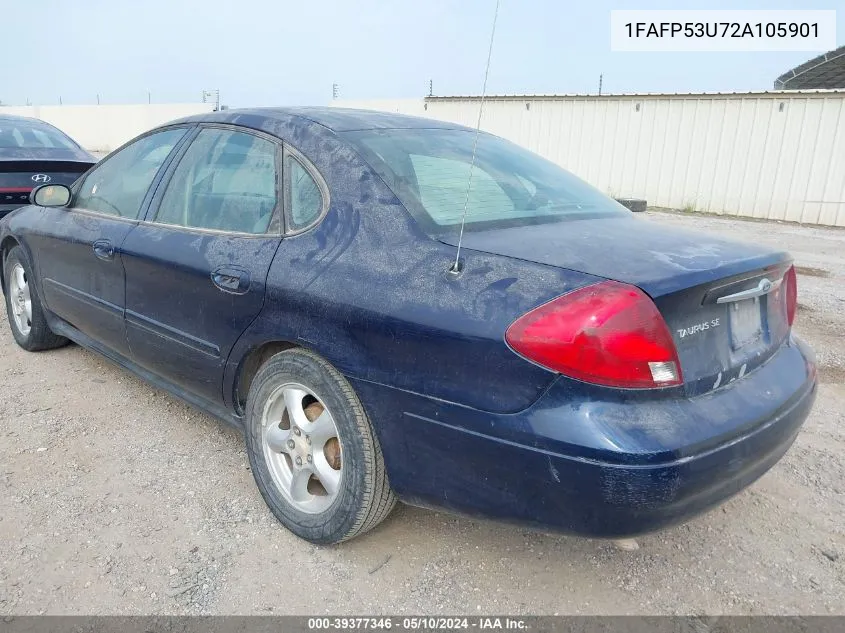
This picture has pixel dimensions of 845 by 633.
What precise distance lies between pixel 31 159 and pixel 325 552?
544cm

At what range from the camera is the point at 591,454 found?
1713 mm

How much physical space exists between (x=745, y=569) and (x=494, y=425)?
120 centimetres

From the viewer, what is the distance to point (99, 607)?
2.10 metres

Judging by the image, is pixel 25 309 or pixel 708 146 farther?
pixel 708 146

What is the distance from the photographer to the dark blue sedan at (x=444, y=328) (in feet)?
5.78

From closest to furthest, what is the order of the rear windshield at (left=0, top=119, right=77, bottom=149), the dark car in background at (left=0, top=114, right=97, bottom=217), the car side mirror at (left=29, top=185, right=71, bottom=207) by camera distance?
the car side mirror at (left=29, top=185, right=71, bottom=207)
the dark car in background at (left=0, top=114, right=97, bottom=217)
the rear windshield at (left=0, top=119, right=77, bottom=149)

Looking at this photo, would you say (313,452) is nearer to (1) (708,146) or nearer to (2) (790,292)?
(2) (790,292)

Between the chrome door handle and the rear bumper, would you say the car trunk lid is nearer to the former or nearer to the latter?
the chrome door handle

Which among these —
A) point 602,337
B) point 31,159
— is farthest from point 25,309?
point 602,337

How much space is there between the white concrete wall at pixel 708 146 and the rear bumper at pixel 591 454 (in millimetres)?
13986

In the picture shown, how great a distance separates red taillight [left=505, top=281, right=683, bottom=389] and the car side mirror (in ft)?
10.0

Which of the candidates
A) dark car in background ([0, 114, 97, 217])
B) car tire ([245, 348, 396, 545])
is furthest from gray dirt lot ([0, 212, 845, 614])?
dark car in background ([0, 114, 97, 217])

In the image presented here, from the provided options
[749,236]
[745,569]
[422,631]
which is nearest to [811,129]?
[749,236]

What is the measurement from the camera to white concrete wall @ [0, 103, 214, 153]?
3228 centimetres
